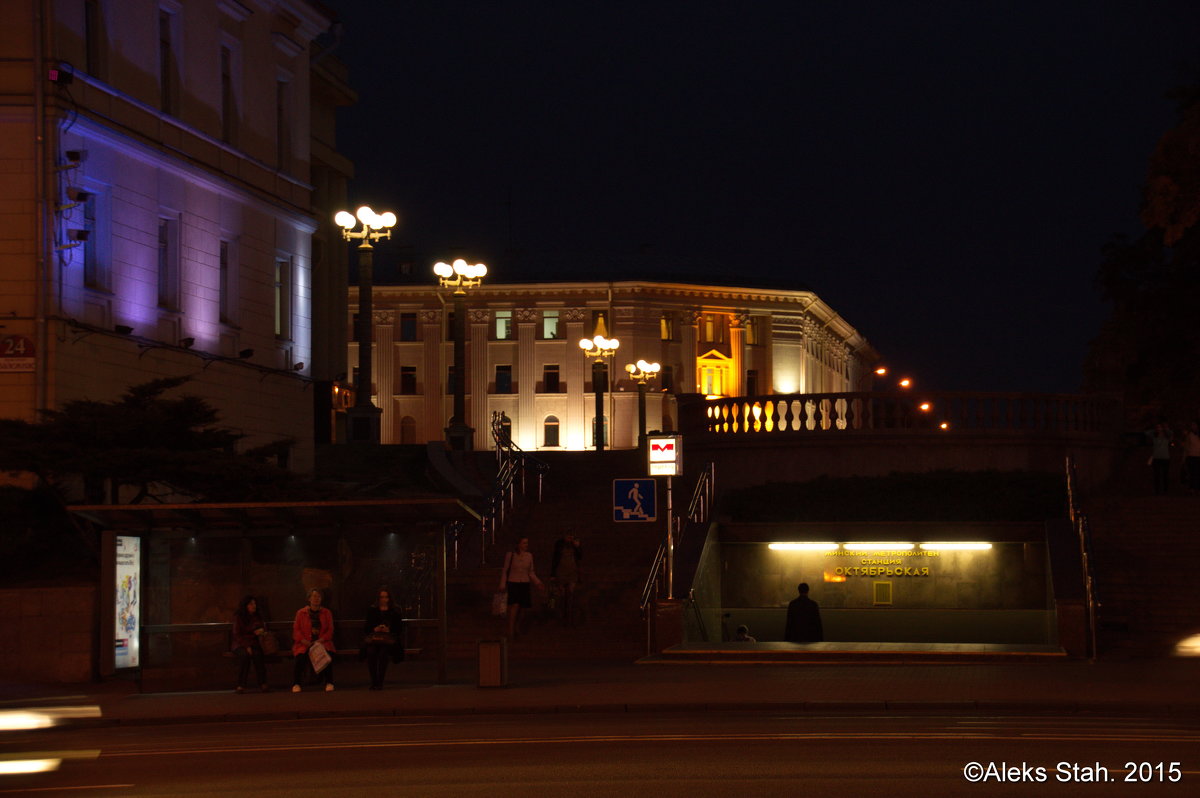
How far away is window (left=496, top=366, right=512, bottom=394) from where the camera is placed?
105 metres

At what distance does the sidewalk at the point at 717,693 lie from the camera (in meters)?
18.8

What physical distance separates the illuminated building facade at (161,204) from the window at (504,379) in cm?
5920

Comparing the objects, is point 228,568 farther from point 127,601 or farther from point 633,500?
point 633,500

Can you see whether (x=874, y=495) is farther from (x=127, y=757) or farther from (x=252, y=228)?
(x=127, y=757)

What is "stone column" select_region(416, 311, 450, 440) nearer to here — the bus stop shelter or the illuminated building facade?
the illuminated building facade

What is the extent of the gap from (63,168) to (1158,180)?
65.1ft

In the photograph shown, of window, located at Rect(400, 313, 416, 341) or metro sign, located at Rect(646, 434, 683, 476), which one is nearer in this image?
metro sign, located at Rect(646, 434, 683, 476)

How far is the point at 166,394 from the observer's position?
3406 cm

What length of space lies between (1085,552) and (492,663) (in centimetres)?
1076

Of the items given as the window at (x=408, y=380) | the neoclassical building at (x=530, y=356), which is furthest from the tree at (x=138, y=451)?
the window at (x=408, y=380)

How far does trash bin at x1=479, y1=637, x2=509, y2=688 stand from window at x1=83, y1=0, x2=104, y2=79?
1663 cm

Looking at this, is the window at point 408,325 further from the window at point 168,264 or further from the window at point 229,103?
the window at point 168,264

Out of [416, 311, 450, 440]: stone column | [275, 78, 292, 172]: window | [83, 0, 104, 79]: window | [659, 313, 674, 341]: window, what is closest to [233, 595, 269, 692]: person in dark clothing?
[83, 0, 104, 79]: window

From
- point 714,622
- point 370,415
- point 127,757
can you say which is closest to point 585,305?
point 370,415
